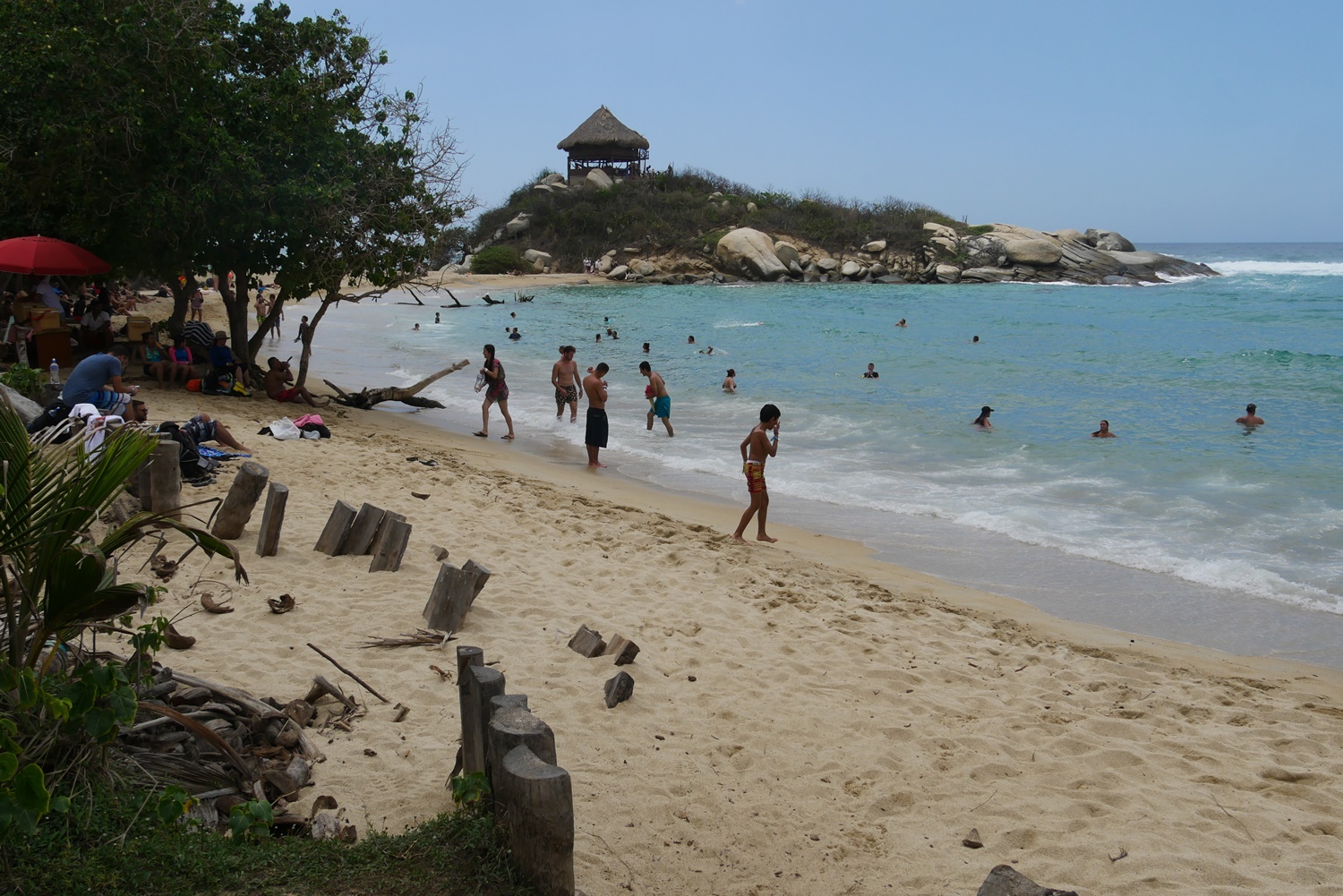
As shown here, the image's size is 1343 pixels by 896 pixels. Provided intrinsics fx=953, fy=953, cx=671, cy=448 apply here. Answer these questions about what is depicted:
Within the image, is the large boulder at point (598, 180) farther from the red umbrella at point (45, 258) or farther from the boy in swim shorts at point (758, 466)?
the boy in swim shorts at point (758, 466)

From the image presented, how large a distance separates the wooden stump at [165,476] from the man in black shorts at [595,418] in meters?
6.29

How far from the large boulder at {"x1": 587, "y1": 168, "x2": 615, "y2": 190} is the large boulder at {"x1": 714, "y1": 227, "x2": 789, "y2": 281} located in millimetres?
9791

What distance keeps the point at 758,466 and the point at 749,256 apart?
47153 mm

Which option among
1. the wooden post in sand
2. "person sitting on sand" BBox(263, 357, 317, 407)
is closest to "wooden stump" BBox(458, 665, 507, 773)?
the wooden post in sand

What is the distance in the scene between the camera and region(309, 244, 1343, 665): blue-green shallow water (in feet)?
28.5

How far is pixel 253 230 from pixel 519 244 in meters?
50.0

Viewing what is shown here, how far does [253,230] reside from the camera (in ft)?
43.1

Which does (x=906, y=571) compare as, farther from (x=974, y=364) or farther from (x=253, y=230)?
(x=974, y=364)

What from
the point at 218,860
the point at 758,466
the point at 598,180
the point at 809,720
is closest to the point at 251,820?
the point at 218,860

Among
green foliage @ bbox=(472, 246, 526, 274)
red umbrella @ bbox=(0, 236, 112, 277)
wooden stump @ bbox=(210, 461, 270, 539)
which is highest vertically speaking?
green foliage @ bbox=(472, 246, 526, 274)

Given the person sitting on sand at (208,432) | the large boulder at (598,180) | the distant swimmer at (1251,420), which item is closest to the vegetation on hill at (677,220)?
the large boulder at (598,180)

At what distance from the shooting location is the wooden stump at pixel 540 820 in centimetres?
288

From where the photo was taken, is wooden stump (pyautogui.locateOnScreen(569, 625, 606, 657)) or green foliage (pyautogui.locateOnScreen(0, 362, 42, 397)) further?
green foliage (pyautogui.locateOnScreen(0, 362, 42, 397))

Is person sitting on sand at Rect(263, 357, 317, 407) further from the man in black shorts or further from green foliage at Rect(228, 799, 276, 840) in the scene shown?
green foliage at Rect(228, 799, 276, 840)
